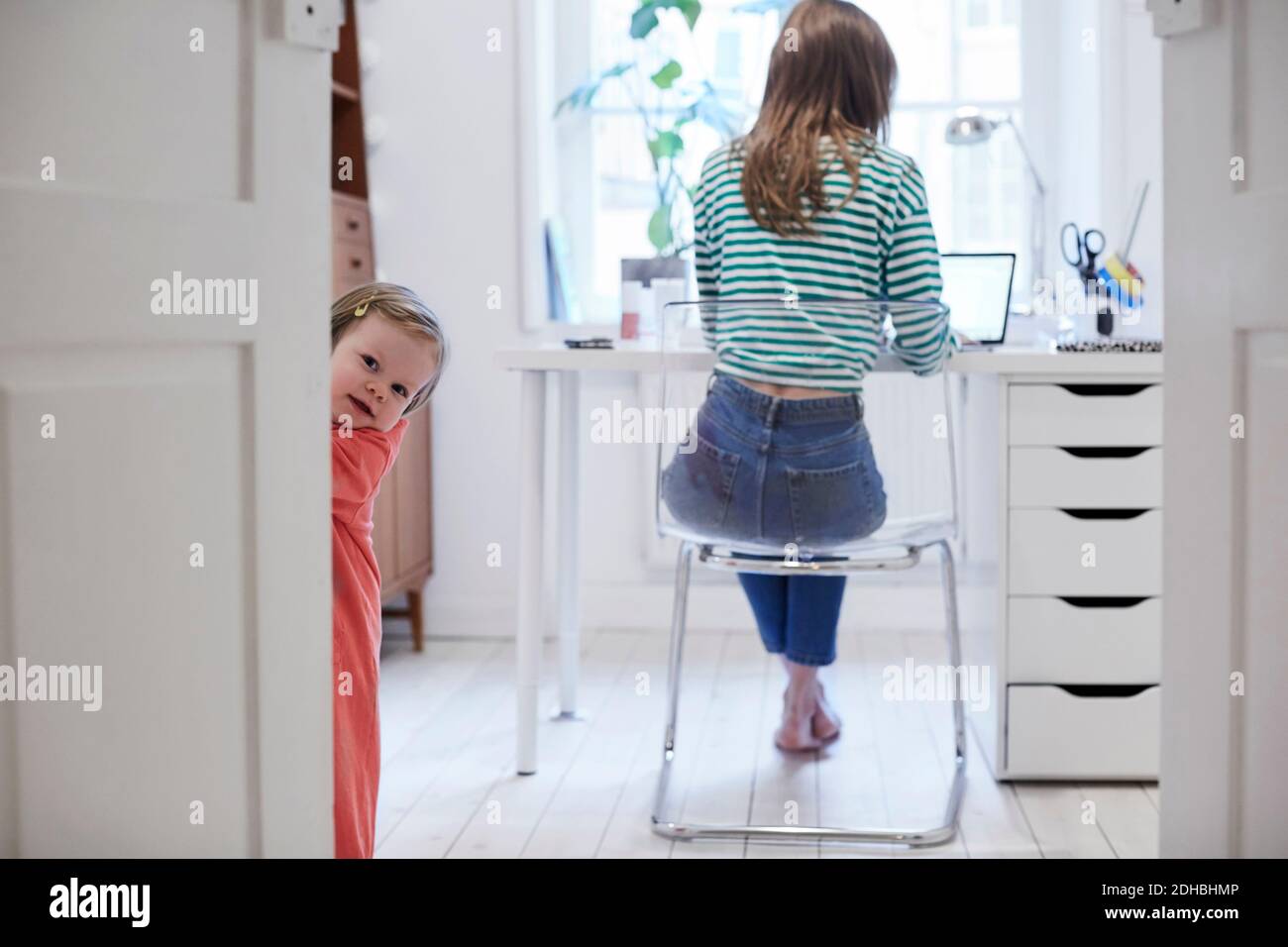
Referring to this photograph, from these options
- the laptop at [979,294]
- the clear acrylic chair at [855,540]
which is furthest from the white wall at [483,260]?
the clear acrylic chair at [855,540]

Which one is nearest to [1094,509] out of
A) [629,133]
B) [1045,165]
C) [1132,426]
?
[1132,426]

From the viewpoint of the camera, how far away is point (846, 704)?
287cm

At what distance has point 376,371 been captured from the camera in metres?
1.53

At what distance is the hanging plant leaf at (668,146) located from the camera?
3.34 metres

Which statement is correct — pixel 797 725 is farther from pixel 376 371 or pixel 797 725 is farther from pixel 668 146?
pixel 668 146

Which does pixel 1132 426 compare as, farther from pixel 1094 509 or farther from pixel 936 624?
pixel 936 624

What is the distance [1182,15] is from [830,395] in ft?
2.90

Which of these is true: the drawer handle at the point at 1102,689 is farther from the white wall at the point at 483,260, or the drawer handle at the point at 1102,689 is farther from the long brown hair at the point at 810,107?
the white wall at the point at 483,260

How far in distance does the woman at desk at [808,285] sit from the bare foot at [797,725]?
19.1 inches

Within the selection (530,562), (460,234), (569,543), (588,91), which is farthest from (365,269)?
(530,562)

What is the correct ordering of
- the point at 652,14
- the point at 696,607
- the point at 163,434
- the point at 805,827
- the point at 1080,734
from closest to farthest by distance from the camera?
the point at 163,434 < the point at 805,827 < the point at 1080,734 < the point at 652,14 < the point at 696,607

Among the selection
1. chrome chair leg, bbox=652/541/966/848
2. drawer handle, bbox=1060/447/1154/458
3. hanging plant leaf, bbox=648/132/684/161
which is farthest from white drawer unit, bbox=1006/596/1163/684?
hanging plant leaf, bbox=648/132/684/161

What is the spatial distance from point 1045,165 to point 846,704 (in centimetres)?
149

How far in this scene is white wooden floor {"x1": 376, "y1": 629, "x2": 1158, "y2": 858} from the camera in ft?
6.82
